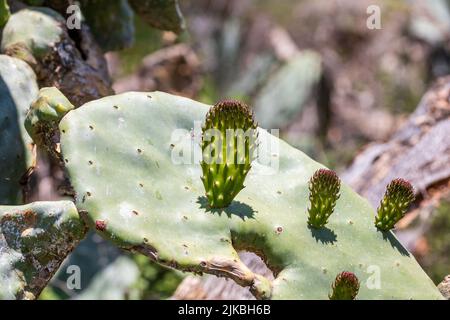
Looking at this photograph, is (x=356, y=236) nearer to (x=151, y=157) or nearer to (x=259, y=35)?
(x=151, y=157)

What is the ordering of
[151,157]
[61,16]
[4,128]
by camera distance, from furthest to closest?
[61,16]
[4,128]
[151,157]

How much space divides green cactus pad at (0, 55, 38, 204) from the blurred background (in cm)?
85

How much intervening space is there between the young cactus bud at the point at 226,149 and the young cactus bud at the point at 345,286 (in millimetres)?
327

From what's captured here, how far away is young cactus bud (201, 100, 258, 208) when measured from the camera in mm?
1869

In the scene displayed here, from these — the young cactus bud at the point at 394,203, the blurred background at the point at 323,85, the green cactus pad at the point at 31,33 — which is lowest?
the blurred background at the point at 323,85

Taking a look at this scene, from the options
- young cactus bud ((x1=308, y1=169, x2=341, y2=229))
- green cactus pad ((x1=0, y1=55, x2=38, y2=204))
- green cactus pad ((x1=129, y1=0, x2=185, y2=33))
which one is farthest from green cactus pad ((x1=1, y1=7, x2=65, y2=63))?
young cactus bud ((x1=308, y1=169, x2=341, y2=229))

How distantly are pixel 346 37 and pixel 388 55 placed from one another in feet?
2.30

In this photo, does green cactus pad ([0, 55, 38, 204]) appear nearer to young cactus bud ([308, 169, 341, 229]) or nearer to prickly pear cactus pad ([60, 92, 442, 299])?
prickly pear cactus pad ([60, 92, 442, 299])

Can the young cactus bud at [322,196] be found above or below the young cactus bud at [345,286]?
above

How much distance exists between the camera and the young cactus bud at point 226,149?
A: 1.87m

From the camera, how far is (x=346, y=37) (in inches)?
413

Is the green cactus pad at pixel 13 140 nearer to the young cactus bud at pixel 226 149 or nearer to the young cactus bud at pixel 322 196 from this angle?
the young cactus bud at pixel 226 149

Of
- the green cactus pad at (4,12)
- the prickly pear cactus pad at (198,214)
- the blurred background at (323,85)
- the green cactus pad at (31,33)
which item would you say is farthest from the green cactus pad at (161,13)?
the prickly pear cactus pad at (198,214)
